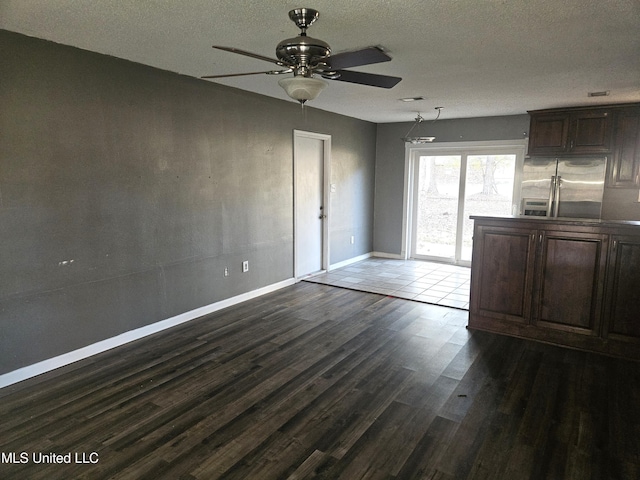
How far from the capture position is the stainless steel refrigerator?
18.0 feet

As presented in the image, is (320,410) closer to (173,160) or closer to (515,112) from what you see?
(173,160)

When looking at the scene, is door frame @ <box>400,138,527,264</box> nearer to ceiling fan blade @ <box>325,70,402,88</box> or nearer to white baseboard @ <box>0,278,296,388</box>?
white baseboard @ <box>0,278,296,388</box>

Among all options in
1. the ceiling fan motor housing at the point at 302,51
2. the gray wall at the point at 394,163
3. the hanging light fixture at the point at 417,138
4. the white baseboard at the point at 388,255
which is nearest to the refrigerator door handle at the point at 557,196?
the gray wall at the point at 394,163

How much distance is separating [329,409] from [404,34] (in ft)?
8.36

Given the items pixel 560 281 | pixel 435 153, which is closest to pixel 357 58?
pixel 560 281

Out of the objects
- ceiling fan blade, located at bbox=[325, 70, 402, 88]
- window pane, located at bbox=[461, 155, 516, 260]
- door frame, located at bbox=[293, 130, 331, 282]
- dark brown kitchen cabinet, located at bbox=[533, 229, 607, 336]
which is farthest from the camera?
window pane, located at bbox=[461, 155, 516, 260]

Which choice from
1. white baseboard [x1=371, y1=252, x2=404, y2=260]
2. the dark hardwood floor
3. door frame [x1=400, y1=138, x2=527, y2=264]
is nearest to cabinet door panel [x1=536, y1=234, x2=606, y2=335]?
the dark hardwood floor

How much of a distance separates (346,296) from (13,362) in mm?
3419

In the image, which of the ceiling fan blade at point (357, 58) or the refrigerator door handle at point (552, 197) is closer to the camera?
the ceiling fan blade at point (357, 58)

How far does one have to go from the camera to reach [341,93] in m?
4.68

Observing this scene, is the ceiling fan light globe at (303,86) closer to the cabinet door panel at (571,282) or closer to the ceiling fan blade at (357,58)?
the ceiling fan blade at (357,58)

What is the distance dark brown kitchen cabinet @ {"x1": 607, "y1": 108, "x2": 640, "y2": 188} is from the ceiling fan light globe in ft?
16.2

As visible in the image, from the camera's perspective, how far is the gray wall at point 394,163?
6643 millimetres

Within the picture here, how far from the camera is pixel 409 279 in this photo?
606cm
